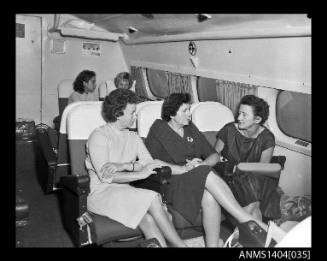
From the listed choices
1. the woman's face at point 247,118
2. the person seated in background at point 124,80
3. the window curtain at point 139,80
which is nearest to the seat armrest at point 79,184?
the woman's face at point 247,118

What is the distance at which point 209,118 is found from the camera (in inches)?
155

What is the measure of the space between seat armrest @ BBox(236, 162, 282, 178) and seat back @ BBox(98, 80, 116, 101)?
3703mm

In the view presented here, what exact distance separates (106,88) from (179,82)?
1877 millimetres

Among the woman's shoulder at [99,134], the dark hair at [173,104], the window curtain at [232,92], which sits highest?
the window curtain at [232,92]

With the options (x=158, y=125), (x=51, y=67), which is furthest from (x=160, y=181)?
(x=51, y=67)

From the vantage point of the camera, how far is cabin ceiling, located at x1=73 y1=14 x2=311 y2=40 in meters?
2.99

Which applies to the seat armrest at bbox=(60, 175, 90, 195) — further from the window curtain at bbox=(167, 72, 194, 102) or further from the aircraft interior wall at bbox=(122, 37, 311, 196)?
the window curtain at bbox=(167, 72, 194, 102)

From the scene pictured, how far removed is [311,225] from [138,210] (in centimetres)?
136

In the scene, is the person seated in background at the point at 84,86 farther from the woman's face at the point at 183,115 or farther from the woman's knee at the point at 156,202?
the woman's knee at the point at 156,202

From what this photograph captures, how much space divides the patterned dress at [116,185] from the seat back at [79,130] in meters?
0.32

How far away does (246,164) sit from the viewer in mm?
3137

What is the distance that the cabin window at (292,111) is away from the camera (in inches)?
148

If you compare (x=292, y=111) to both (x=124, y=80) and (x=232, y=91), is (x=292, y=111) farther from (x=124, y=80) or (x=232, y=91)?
(x=124, y=80)
